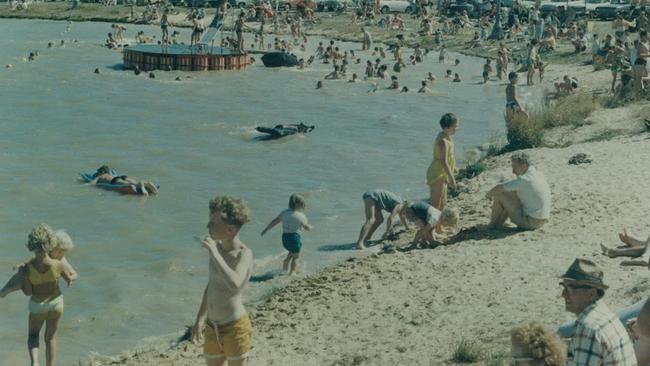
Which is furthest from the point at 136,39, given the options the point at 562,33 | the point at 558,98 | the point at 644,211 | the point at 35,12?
the point at 644,211

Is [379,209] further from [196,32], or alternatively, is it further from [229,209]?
[196,32]

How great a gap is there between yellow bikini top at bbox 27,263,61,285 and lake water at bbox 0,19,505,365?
9.04 ft

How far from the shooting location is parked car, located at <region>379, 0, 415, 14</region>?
185 feet

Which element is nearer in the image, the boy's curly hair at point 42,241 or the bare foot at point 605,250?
the boy's curly hair at point 42,241

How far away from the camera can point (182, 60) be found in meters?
39.2

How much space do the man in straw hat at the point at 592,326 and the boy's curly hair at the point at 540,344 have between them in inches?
20.2

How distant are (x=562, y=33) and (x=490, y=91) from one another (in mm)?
10706

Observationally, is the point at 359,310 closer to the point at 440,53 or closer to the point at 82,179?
the point at 82,179

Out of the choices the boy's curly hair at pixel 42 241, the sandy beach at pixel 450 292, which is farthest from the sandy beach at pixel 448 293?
the boy's curly hair at pixel 42 241

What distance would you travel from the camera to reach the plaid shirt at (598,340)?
5531 millimetres

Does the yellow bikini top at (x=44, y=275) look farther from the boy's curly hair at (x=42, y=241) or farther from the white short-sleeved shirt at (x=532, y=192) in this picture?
the white short-sleeved shirt at (x=532, y=192)

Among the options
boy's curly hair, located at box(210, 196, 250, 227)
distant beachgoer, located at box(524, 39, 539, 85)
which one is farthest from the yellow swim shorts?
distant beachgoer, located at box(524, 39, 539, 85)

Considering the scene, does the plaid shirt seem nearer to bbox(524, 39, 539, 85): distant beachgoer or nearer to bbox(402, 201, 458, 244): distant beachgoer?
bbox(402, 201, 458, 244): distant beachgoer

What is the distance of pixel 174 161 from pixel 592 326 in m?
18.5
